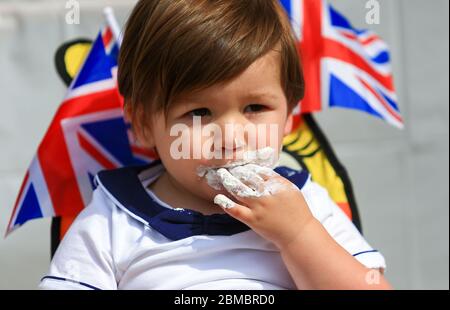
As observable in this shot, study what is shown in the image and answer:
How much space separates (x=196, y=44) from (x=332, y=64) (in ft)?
Result: 1.86

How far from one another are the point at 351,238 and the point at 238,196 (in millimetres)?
245

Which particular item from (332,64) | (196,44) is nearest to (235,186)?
(196,44)

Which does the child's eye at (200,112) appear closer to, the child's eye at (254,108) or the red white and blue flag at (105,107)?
the child's eye at (254,108)

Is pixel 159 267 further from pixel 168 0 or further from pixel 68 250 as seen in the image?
pixel 168 0

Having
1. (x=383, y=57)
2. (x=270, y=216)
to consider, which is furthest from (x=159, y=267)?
(x=383, y=57)

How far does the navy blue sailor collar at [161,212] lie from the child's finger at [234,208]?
7cm

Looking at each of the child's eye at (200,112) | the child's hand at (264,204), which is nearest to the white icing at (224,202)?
the child's hand at (264,204)

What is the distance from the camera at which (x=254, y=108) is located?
118 cm

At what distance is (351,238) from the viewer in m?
1.24

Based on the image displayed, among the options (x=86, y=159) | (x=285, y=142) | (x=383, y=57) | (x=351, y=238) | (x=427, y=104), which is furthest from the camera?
(x=427, y=104)

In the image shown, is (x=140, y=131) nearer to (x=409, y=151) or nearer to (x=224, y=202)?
(x=224, y=202)

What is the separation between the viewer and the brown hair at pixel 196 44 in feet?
3.67

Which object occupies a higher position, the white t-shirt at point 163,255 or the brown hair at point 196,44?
the brown hair at point 196,44

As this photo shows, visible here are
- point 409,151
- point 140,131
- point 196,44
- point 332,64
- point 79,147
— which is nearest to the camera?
point 196,44
